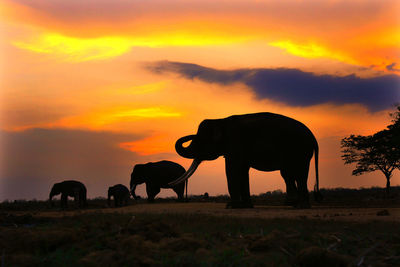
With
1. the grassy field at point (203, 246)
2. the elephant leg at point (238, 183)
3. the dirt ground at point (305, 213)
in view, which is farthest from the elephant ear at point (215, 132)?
the grassy field at point (203, 246)

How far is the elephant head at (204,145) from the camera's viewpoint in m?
18.1

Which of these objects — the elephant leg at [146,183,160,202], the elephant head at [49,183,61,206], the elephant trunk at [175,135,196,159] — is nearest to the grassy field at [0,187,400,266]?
the elephant trunk at [175,135,196,159]

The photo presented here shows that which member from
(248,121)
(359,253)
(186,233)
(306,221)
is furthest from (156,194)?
(359,253)

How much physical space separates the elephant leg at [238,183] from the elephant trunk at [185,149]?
2.17 meters

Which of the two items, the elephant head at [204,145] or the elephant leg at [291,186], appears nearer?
the elephant leg at [291,186]

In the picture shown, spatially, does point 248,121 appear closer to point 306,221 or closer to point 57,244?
point 306,221

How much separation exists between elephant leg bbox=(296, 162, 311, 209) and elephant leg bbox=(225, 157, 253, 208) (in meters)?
1.70

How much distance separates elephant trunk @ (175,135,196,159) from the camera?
1898cm

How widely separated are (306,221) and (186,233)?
3.43 m

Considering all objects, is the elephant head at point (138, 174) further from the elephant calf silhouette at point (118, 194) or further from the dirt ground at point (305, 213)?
the dirt ground at point (305, 213)

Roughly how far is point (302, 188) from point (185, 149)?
458cm

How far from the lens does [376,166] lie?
4169 centimetres

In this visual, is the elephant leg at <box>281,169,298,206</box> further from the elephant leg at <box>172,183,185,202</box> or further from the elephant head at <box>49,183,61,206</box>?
the elephant head at <box>49,183,61,206</box>

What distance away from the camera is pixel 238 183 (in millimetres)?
17125
